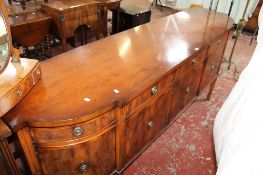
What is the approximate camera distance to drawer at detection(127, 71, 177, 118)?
4.52 ft

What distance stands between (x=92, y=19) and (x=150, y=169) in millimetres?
2526

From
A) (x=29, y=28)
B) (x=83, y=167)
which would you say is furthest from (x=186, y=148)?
(x=29, y=28)

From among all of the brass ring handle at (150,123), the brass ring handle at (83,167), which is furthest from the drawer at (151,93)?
the brass ring handle at (83,167)

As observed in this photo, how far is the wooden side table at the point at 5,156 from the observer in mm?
965

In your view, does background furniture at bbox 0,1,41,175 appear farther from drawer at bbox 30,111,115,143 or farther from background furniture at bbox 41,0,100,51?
background furniture at bbox 41,0,100,51

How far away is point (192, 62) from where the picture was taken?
186cm

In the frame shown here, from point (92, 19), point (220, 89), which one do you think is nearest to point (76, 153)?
point (220, 89)

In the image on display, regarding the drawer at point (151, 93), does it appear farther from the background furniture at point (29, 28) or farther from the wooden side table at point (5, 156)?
the background furniture at point (29, 28)

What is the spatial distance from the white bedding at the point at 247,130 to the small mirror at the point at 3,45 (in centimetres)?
127

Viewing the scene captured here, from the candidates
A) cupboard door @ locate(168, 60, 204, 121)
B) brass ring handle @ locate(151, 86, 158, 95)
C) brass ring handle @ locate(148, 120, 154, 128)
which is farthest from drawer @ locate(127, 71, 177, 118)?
brass ring handle @ locate(148, 120, 154, 128)

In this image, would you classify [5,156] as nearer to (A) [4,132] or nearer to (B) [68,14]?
(A) [4,132]

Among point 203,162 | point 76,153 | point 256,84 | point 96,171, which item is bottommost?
point 203,162

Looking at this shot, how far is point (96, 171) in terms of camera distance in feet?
4.70

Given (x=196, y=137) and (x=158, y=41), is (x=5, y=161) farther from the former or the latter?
(x=196, y=137)
